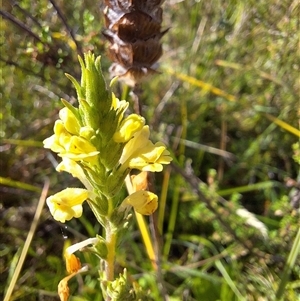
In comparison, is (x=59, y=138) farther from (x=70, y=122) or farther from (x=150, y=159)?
(x=150, y=159)

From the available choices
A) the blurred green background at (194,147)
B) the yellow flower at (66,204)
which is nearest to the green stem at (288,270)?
the blurred green background at (194,147)

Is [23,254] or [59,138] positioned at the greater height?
[59,138]

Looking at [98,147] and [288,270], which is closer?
[98,147]

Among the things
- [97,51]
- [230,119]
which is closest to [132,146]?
[97,51]

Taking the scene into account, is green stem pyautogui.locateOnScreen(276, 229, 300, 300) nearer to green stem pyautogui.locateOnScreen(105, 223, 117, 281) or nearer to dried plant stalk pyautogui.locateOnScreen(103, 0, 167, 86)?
green stem pyautogui.locateOnScreen(105, 223, 117, 281)

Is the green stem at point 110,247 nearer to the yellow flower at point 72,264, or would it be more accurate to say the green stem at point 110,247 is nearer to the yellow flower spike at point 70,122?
the yellow flower at point 72,264

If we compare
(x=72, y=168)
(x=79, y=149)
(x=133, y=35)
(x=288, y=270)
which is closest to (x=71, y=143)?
(x=79, y=149)
